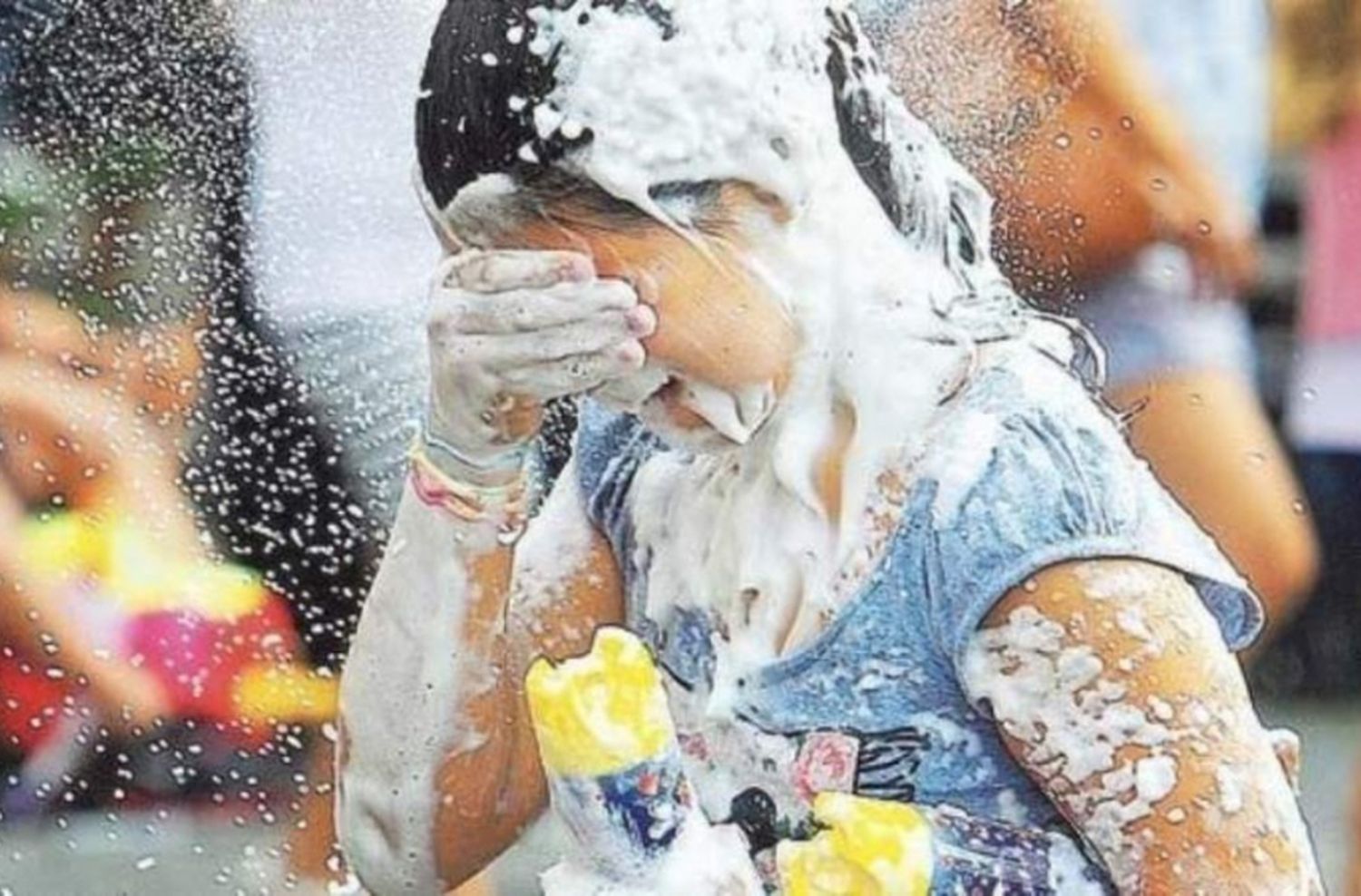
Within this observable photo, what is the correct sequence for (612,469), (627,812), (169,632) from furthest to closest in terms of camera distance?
(169,632) → (612,469) → (627,812)

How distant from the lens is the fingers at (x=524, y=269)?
51.2 inches

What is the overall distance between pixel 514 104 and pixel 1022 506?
247 millimetres

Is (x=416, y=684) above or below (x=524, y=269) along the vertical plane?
below

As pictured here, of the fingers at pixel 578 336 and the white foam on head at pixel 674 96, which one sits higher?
the white foam on head at pixel 674 96

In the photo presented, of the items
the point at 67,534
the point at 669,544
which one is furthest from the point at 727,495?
the point at 67,534

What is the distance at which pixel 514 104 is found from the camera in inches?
50.9

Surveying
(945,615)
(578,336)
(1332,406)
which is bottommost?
(1332,406)

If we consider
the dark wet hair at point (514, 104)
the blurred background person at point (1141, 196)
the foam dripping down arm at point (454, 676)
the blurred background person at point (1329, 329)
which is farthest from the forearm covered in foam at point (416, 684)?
the blurred background person at point (1329, 329)

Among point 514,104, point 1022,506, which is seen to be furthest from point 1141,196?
point 514,104

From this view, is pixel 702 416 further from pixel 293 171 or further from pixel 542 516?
pixel 293 171

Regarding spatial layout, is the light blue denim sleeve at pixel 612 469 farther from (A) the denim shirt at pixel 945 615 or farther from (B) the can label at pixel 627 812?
(B) the can label at pixel 627 812

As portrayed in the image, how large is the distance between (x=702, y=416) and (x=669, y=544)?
2.9 inches

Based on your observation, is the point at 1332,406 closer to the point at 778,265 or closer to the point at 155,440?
the point at 778,265

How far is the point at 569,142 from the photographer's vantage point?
Answer: 1293 mm
